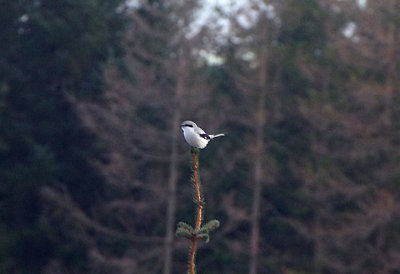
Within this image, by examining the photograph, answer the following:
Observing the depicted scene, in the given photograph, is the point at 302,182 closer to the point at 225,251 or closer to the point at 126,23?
the point at 225,251

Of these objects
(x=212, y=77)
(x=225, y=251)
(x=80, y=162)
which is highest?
(x=212, y=77)

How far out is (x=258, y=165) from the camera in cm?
2202

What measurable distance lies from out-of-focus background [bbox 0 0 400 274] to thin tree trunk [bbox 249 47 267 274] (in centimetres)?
4

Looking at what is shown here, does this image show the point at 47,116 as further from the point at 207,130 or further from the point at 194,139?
the point at 194,139

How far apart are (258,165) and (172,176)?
103 inches

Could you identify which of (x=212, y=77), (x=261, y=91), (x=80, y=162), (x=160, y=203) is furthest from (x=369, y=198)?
(x=80, y=162)

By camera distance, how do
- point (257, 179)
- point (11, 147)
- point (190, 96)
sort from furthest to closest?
point (11, 147), point (257, 179), point (190, 96)

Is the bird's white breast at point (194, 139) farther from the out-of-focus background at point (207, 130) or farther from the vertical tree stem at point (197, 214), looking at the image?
the out-of-focus background at point (207, 130)

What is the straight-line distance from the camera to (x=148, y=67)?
21500 millimetres

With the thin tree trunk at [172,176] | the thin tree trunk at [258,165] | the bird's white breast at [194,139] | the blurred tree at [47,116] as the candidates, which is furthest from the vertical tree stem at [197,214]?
the blurred tree at [47,116]

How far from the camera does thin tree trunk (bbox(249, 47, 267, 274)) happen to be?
21.9m

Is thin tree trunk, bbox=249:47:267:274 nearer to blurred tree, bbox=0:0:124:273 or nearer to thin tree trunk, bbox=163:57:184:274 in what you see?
thin tree trunk, bbox=163:57:184:274

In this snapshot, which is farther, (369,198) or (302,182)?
(302,182)

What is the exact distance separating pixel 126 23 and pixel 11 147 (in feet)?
20.1
